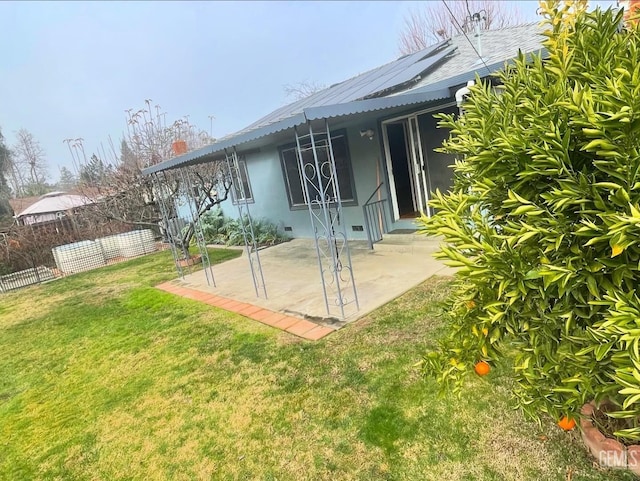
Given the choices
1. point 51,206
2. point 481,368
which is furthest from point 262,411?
point 51,206

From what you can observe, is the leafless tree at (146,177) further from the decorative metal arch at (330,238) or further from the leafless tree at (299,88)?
the leafless tree at (299,88)

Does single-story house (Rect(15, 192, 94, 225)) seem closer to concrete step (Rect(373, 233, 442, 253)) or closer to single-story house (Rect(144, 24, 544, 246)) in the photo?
single-story house (Rect(144, 24, 544, 246))

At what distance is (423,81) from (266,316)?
4295 mm

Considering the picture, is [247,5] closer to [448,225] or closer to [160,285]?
[160,285]

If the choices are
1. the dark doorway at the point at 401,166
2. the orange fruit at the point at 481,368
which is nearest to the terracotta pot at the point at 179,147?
the dark doorway at the point at 401,166

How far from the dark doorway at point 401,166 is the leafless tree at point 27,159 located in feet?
82.7

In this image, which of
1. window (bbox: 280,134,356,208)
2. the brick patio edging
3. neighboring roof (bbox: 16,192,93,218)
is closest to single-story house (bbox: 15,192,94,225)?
neighboring roof (bbox: 16,192,93,218)

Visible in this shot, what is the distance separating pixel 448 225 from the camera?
5.18 ft

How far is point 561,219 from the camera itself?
1305 mm

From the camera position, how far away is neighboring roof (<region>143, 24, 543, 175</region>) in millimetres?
3736

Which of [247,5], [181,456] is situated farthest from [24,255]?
[181,456]

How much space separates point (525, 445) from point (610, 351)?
3.01ft

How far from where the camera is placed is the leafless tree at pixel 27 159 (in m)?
22.9

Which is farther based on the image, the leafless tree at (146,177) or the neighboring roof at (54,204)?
the neighboring roof at (54,204)
